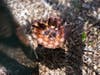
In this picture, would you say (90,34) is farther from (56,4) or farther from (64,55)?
(56,4)

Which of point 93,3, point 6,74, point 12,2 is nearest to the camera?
point 6,74

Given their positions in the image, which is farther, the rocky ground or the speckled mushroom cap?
the rocky ground

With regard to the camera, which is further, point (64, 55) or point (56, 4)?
point (56, 4)

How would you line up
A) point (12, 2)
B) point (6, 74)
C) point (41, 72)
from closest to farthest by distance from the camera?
1. point (6, 74)
2. point (41, 72)
3. point (12, 2)

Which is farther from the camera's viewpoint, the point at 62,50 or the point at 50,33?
the point at 62,50

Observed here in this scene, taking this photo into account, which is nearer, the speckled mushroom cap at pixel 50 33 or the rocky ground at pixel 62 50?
the speckled mushroom cap at pixel 50 33

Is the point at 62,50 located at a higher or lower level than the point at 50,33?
lower

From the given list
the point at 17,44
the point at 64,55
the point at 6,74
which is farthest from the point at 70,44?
the point at 6,74

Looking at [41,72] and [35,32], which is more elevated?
[35,32]
